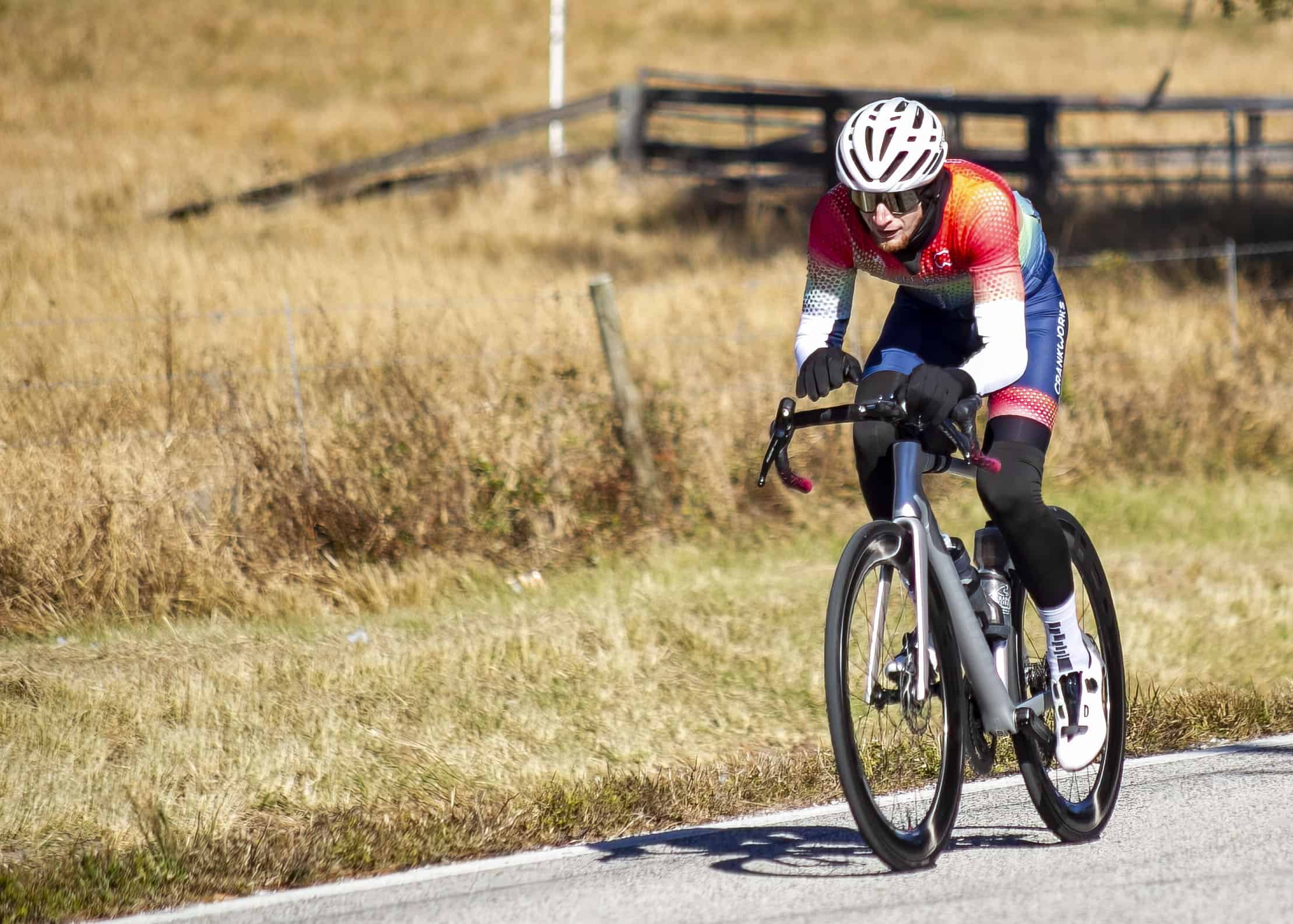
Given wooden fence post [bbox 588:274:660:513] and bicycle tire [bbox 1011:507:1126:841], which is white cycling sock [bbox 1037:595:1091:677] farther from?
wooden fence post [bbox 588:274:660:513]

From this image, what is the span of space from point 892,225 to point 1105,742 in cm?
178

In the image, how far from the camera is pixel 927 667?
14.0 feet

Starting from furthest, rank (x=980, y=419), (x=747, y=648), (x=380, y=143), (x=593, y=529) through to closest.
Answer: (x=380, y=143) < (x=980, y=419) < (x=593, y=529) < (x=747, y=648)

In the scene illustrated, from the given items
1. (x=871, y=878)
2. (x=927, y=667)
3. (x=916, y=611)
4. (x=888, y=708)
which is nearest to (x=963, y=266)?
(x=916, y=611)

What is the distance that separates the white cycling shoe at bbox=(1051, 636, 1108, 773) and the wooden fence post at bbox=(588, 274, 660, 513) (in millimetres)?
4932

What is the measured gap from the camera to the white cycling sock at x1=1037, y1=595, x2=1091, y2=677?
4.71m

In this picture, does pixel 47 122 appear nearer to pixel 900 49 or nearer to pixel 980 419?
pixel 980 419

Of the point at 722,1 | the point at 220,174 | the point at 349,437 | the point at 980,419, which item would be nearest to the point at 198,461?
the point at 349,437

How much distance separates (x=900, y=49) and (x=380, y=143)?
23.0 metres

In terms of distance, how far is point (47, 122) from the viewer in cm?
2691

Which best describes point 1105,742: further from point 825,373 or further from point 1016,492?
point 825,373

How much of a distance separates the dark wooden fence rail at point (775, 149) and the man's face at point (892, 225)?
51.6ft

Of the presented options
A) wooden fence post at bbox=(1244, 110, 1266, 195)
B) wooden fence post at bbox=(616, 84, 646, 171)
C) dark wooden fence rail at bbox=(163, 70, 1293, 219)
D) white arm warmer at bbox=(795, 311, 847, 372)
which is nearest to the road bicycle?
white arm warmer at bbox=(795, 311, 847, 372)

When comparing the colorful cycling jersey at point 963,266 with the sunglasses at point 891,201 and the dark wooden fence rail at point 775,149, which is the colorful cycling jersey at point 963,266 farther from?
the dark wooden fence rail at point 775,149
